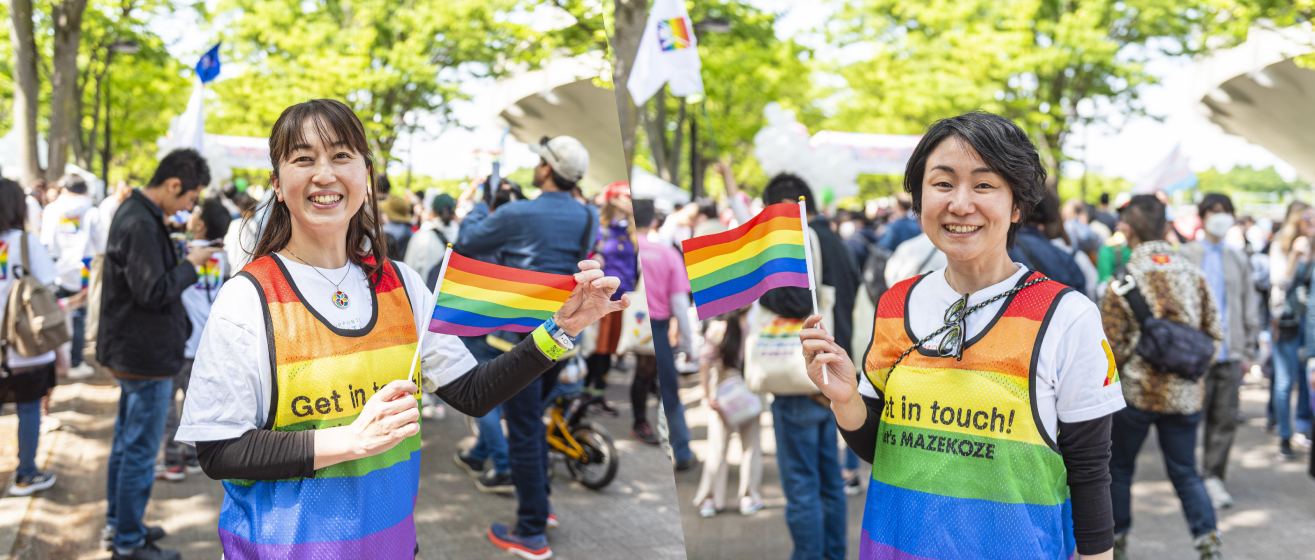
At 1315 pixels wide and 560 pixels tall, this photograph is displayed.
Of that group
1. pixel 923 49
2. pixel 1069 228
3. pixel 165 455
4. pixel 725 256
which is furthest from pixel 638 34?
pixel 923 49

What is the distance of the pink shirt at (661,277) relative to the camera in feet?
21.9

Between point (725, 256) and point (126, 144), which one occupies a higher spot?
point (126, 144)

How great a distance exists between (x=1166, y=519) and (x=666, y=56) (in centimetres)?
546

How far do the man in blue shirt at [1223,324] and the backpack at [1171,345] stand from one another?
1.56 meters

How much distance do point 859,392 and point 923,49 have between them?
25.7 metres

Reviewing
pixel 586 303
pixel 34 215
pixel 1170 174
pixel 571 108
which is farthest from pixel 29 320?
pixel 1170 174

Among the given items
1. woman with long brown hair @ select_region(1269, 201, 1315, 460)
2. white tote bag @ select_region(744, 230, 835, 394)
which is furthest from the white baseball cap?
woman with long brown hair @ select_region(1269, 201, 1315, 460)

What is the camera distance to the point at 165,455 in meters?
5.96

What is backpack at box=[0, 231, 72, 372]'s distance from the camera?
492 centimetres

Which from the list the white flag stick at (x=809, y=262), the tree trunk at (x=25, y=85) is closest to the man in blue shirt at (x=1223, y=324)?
the white flag stick at (x=809, y=262)

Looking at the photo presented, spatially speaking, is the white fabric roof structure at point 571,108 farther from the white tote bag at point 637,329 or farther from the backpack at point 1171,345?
the backpack at point 1171,345

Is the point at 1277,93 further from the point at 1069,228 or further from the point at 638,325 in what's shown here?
the point at 638,325

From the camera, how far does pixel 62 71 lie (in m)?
11.6

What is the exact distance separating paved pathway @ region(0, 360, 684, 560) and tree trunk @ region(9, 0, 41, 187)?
568cm
